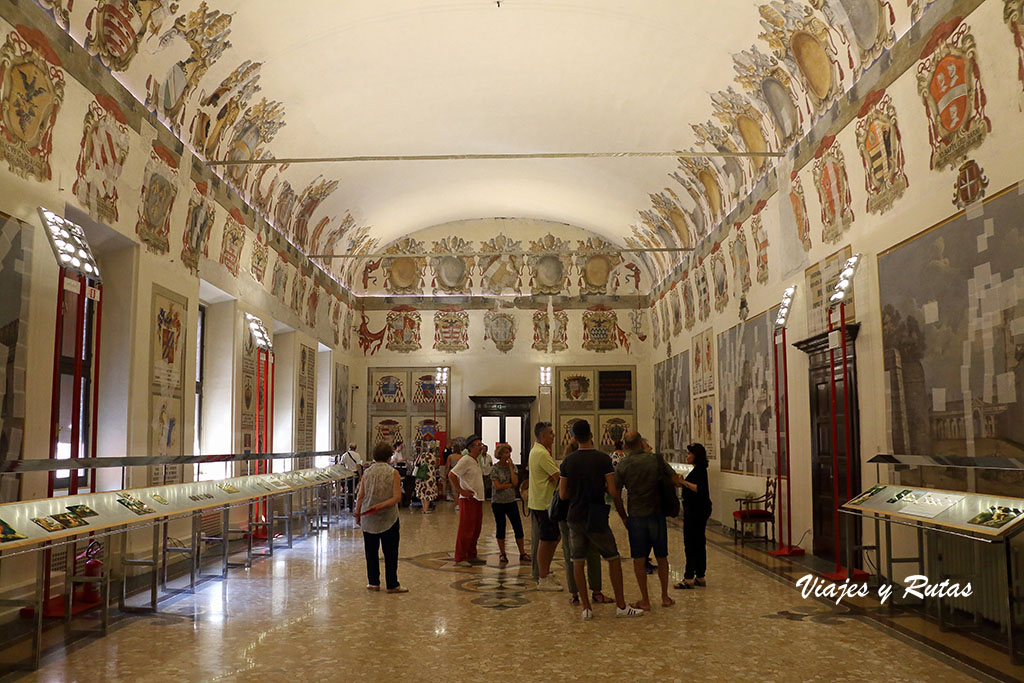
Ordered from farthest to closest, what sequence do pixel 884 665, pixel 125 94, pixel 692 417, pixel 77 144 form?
pixel 692 417
pixel 125 94
pixel 77 144
pixel 884 665

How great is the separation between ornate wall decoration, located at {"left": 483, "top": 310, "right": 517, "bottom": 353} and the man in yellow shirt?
626 inches

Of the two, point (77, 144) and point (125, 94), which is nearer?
point (77, 144)

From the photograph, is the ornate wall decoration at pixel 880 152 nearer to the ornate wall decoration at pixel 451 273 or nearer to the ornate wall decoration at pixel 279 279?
the ornate wall decoration at pixel 279 279

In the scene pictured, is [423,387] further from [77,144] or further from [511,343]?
[77,144]

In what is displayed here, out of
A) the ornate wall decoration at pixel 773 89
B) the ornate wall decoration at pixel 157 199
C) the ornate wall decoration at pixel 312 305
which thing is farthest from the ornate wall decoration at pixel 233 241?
the ornate wall decoration at pixel 773 89

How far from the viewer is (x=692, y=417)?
786 inches

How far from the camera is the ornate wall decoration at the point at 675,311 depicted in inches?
843

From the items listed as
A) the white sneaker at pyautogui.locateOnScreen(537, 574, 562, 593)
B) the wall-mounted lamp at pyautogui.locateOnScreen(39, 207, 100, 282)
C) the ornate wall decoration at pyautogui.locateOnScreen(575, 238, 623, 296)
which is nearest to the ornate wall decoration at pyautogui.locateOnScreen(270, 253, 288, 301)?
the wall-mounted lamp at pyautogui.locateOnScreen(39, 207, 100, 282)

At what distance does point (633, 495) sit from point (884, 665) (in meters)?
2.89

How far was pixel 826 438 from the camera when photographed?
11.5m

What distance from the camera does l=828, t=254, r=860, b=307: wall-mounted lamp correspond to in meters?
10.4

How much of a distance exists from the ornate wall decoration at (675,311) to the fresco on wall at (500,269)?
18.0 ft

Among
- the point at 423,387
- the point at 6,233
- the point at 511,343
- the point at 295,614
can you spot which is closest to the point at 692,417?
the point at 511,343

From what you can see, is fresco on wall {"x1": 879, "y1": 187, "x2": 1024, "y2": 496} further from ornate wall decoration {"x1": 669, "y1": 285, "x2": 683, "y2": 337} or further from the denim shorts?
ornate wall decoration {"x1": 669, "y1": 285, "x2": 683, "y2": 337}
